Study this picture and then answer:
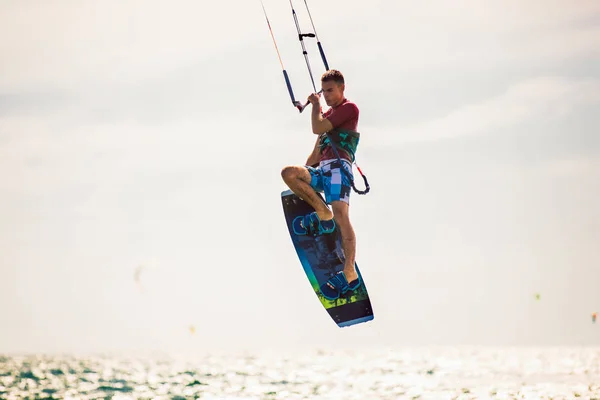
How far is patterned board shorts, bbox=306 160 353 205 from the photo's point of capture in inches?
575

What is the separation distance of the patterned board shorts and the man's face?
0.92 meters

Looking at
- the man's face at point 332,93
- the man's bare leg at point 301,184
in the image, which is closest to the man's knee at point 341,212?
the man's bare leg at point 301,184

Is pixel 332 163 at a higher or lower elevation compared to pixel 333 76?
lower

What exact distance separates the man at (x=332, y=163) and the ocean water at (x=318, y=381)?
59.9m

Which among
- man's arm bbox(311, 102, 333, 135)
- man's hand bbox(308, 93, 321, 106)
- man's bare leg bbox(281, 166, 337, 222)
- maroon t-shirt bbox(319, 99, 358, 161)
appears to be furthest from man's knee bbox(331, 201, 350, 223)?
man's hand bbox(308, 93, 321, 106)

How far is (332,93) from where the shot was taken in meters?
14.2

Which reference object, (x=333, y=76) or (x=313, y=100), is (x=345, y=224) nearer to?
(x=313, y=100)

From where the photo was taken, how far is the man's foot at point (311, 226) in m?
16.5

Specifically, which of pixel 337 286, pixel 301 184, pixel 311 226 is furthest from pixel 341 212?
pixel 337 286

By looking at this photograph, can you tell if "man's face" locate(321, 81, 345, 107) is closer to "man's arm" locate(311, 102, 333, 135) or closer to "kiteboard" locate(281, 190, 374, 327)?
"man's arm" locate(311, 102, 333, 135)

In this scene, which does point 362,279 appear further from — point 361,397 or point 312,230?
point 361,397

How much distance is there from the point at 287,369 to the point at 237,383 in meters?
29.2

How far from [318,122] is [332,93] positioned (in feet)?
1.71

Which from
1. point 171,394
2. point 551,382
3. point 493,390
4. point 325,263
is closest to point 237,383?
point 171,394
